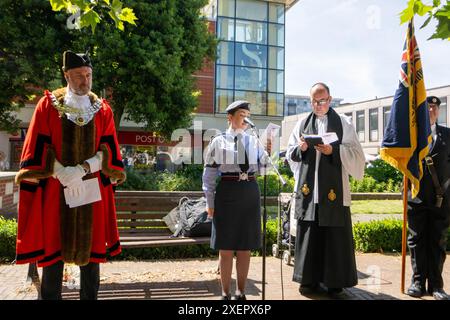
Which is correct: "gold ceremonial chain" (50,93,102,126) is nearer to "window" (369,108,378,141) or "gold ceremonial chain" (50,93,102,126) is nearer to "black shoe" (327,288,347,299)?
"black shoe" (327,288,347,299)

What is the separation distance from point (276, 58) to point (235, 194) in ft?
93.8

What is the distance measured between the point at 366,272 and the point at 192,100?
11949 millimetres

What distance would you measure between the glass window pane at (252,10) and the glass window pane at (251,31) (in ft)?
1.52

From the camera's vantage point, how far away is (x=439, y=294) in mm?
4535

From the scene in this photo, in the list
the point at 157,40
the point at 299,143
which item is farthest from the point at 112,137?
the point at 157,40

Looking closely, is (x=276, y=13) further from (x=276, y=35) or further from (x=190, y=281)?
(x=190, y=281)

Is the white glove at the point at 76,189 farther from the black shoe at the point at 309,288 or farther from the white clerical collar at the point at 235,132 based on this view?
the black shoe at the point at 309,288

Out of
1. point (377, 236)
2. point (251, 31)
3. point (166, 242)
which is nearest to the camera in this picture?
point (166, 242)

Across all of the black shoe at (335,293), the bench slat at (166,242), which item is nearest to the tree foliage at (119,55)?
the bench slat at (166,242)

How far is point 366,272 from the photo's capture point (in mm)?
5840

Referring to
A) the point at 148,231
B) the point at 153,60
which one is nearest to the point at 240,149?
the point at 148,231

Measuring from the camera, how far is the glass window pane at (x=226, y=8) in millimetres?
30688

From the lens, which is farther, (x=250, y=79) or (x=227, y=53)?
(x=250, y=79)

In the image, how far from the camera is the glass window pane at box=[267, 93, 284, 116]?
31172 mm
